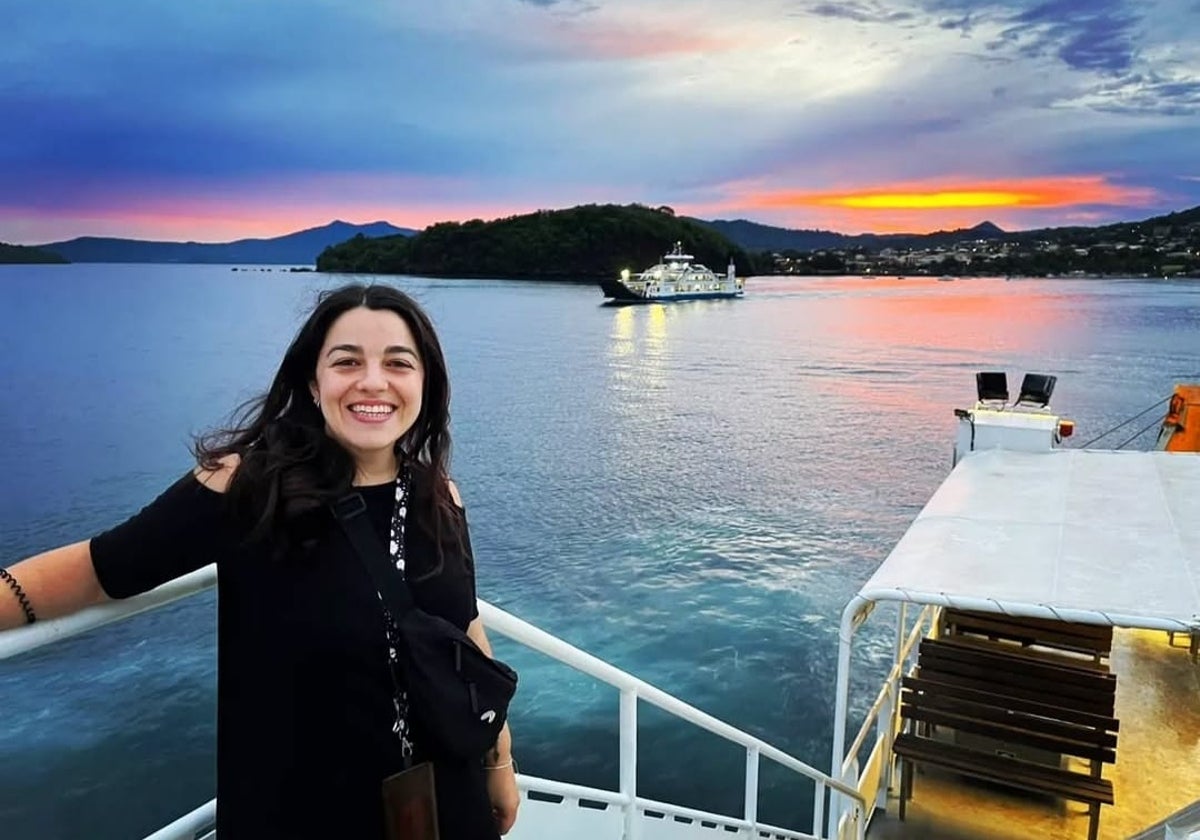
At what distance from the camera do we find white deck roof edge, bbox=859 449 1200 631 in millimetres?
3586

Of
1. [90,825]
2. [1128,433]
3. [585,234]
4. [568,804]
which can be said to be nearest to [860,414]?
[1128,433]

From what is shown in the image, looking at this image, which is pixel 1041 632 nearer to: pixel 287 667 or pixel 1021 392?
pixel 1021 392

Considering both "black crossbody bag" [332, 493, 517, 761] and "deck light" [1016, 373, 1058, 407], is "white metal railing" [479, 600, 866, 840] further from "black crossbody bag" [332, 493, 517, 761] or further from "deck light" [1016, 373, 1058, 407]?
"deck light" [1016, 373, 1058, 407]

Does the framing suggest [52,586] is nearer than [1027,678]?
Yes

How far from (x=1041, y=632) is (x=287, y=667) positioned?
517 cm

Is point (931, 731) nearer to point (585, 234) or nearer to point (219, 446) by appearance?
point (219, 446)

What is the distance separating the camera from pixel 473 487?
21.2 metres

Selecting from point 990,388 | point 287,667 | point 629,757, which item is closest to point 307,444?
point 287,667

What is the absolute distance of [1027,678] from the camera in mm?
4508

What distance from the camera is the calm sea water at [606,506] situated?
990 centimetres

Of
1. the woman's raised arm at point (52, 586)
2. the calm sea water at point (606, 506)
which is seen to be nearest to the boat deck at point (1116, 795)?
the calm sea water at point (606, 506)

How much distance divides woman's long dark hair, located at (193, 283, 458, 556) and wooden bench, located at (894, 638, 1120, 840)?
11.9 ft

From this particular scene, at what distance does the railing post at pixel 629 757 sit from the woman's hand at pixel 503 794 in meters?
0.51

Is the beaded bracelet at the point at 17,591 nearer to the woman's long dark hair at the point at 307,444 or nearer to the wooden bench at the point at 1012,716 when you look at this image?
the woman's long dark hair at the point at 307,444
